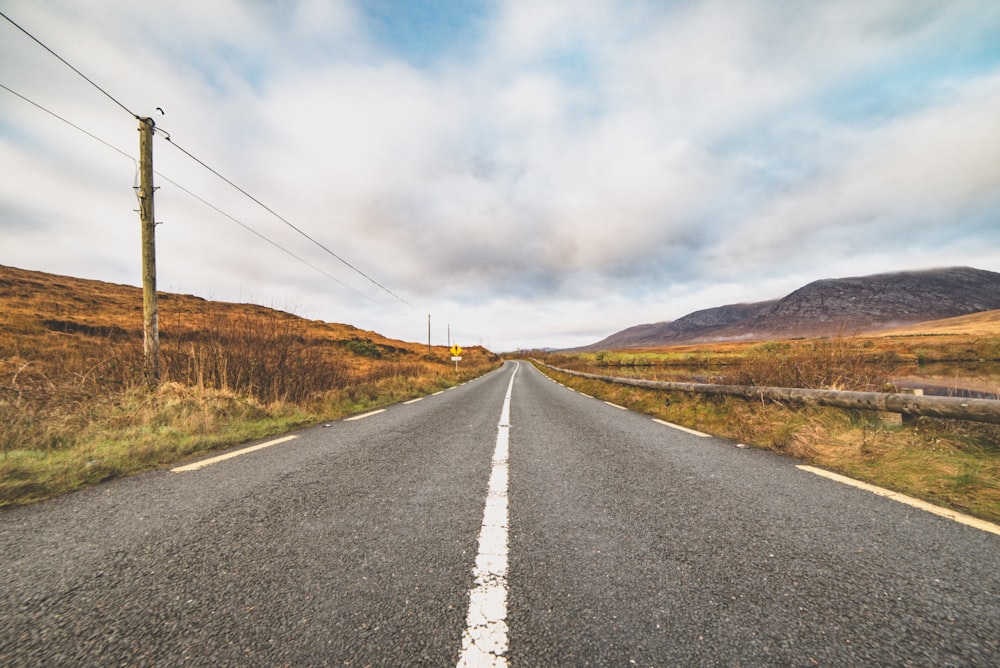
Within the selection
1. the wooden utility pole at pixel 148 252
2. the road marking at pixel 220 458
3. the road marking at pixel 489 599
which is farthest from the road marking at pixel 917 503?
the wooden utility pole at pixel 148 252

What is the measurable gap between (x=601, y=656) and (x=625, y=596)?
41 cm

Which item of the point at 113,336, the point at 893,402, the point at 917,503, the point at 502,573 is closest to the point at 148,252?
the point at 113,336

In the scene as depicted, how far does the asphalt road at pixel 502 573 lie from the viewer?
134cm

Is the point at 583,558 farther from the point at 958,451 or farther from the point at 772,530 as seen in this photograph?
the point at 958,451

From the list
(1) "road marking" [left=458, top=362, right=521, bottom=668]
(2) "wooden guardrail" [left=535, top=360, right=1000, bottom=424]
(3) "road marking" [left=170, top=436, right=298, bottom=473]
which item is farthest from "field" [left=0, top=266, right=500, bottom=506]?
(2) "wooden guardrail" [left=535, top=360, right=1000, bottom=424]

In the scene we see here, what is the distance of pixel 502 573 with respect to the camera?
185cm

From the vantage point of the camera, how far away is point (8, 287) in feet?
101

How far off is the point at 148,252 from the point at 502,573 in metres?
10.1

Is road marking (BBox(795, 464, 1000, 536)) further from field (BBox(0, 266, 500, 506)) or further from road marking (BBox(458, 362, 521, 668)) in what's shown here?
field (BBox(0, 266, 500, 506))

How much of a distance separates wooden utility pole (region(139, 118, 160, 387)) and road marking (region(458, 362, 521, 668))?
8475 millimetres

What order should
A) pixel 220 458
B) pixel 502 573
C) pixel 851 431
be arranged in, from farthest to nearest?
pixel 851 431, pixel 220 458, pixel 502 573

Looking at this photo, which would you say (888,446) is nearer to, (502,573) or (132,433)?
(502,573)

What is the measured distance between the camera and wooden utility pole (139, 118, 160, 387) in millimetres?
7605

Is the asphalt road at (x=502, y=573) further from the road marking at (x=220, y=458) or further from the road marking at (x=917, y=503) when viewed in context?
the road marking at (x=220, y=458)
